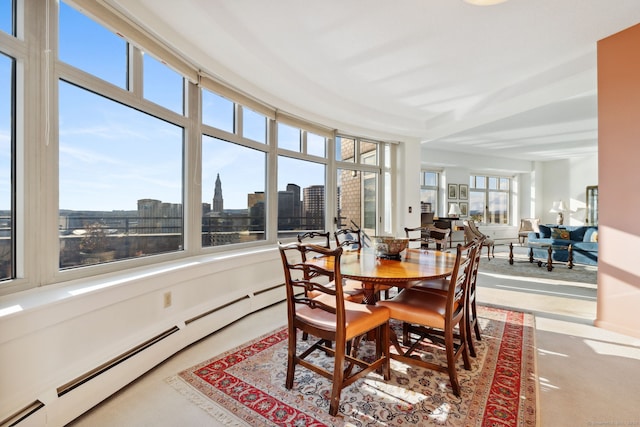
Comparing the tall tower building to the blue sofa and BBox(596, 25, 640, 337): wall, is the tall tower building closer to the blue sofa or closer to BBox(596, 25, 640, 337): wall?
BBox(596, 25, 640, 337): wall

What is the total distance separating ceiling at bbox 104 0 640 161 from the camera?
7.57 feet

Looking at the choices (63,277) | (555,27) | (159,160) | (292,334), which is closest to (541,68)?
(555,27)

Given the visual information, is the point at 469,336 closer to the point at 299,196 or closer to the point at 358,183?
the point at 299,196

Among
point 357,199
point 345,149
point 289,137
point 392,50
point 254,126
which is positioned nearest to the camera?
point 392,50

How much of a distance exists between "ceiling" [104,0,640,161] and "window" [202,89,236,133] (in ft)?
0.80

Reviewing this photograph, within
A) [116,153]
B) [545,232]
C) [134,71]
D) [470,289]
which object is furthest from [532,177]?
[116,153]

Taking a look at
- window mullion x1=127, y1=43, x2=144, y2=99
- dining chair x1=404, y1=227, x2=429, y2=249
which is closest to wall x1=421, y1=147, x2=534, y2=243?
dining chair x1=404, y1=227, x2=429, y2=249

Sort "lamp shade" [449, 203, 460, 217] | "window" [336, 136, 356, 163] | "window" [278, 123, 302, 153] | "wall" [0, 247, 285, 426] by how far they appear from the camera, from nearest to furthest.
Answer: "wall" [0, 247, 285, 426], "window" [278, 123, 302, 153], "window" [336, 136, 356, 163], "lamp shade" [449, 203, 460, 217]

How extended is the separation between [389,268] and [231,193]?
81.8 inches

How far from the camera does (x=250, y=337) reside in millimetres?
2641

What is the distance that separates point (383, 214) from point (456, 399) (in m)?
4.13

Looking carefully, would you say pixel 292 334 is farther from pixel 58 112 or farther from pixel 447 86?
pixel 447 86

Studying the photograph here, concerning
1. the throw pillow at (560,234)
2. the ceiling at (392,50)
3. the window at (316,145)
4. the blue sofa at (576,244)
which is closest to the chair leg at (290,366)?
the ceiling at (392,50)

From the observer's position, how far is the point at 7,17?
61.0 inches
